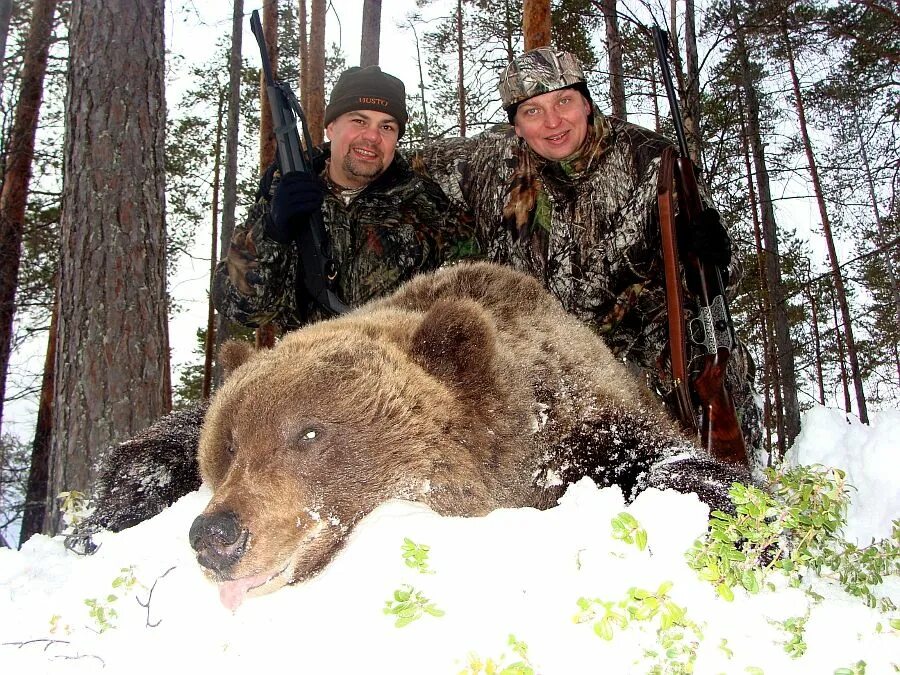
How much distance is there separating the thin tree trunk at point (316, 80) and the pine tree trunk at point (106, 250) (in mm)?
7829

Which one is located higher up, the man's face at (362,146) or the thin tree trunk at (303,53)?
the thin tree trunk at (303,53)

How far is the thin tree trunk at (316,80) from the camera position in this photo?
12.4m

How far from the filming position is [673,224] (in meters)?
4.55

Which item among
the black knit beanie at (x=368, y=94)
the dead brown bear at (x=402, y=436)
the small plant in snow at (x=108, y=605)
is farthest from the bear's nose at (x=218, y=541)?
the black knit beanie at (x=368, y=94)

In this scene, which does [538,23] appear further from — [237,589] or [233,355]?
[237,589]

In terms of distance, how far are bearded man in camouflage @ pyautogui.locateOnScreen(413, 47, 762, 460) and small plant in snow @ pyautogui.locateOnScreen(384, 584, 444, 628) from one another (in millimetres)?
3493

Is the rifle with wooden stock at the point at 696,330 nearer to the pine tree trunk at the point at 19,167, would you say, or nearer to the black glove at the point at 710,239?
the black glove at the point at 710,239

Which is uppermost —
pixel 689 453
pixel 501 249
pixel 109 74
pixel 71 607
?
pixel 109 74

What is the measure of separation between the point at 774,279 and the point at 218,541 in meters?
15.3

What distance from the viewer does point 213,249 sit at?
18.4 m

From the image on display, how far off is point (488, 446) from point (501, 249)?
3.05m

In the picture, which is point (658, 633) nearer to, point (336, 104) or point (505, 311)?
point (505, 311)

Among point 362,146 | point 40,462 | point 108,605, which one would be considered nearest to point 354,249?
point 362,146

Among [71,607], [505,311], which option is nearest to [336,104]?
[505,311]
